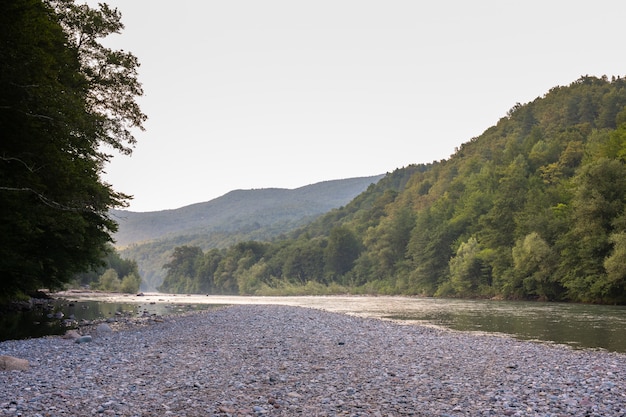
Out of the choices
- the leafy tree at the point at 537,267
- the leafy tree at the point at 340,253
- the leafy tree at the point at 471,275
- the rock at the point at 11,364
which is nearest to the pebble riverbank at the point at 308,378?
the rock at the point at 11,364

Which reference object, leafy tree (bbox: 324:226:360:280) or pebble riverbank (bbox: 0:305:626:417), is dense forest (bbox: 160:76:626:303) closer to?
leafy tree (bbox: 324:226:360:280)

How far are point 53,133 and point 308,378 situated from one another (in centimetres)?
1468

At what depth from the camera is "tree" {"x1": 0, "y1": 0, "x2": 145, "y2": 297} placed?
58.6 ft

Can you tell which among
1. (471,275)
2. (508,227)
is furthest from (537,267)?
(471,275)

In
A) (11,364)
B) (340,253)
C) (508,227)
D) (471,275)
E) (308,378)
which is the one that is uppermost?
(508,227)

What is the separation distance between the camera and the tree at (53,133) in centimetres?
1786

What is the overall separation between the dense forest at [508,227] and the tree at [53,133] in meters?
45.1

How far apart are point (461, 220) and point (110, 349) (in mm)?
97787

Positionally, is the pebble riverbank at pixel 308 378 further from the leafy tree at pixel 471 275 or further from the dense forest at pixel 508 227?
the leafy tree at pixel 471 275

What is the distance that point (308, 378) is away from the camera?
45.9 ft

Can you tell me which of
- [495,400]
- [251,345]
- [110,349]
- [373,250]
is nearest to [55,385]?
[110,349]

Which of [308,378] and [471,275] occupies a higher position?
[471,275]

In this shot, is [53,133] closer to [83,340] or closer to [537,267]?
[83,340]

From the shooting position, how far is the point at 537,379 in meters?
13.8
